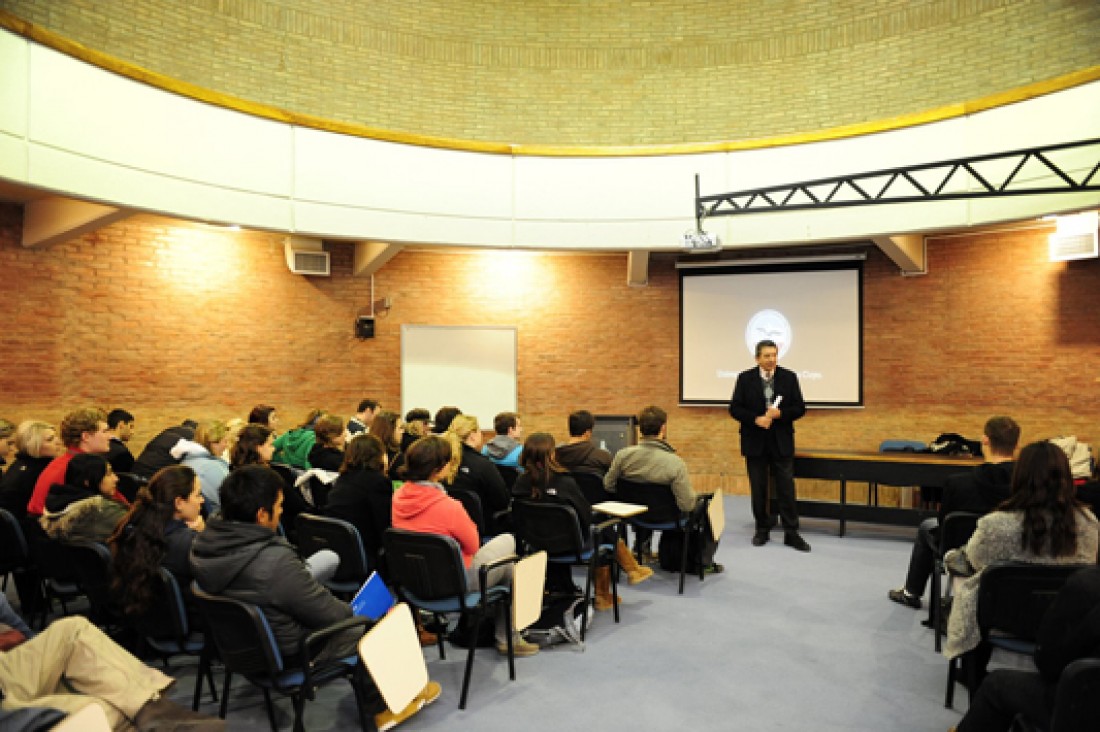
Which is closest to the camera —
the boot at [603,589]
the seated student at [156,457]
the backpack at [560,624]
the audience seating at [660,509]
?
the backpack at [560,624]

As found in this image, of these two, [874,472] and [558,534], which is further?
[874,472]

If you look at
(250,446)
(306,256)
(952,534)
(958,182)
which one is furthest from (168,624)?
(958,182)

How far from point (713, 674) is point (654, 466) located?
5.38ft

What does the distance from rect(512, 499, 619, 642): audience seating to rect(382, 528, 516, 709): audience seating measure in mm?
627

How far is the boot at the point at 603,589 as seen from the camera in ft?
16.3

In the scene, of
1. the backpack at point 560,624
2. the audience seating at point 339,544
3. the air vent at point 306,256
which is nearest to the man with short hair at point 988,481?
the backpack at point 560,624

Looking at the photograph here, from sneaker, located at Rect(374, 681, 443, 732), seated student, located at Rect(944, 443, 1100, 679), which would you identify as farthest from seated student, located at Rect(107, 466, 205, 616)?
seated student, located at Rect(944, 443, 1100, 679)

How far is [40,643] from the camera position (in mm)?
2555

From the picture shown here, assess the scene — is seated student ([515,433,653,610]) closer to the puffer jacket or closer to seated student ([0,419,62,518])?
the puffer jacket

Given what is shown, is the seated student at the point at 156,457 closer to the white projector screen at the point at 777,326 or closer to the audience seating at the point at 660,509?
the audience seating at the point at 660,509

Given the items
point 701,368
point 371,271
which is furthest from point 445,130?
point 701,368

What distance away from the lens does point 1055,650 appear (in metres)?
2.31

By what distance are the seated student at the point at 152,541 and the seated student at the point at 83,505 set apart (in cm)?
53

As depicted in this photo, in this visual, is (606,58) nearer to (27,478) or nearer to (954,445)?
(954,445)
